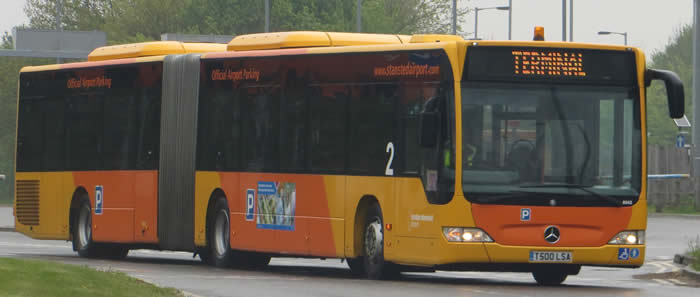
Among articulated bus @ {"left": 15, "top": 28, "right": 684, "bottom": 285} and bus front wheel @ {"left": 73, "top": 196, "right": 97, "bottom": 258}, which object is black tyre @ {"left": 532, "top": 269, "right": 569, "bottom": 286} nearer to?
articulated bus @ {"left": 15, "top": 28, "right": 684, "bottom": 285}

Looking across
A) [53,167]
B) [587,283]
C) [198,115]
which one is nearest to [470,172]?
[587,283]

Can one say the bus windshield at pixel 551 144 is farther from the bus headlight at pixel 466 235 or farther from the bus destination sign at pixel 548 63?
the bus headlight at pixel 466 235

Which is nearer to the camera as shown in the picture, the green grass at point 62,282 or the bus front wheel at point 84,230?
the green grass at point 62,282

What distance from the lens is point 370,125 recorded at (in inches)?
763

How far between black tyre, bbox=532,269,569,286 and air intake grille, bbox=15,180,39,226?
9653mm

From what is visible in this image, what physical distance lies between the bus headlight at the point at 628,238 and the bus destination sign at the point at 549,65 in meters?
1.69

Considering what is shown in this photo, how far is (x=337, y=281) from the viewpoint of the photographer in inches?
763

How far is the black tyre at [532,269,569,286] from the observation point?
19.3 m

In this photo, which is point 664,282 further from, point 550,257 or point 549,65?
point 549,65

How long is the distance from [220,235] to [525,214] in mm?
6021

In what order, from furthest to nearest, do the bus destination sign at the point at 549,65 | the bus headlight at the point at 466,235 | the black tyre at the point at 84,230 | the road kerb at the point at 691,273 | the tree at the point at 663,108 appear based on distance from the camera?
the tree at the point at 663,108
the black tyre at the point at 84,230
the road kerb at the point at 691,273
the bus destination sign at the point at 549,65
the bus headlight at the point at 466,235

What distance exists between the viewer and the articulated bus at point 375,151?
58.7 ft

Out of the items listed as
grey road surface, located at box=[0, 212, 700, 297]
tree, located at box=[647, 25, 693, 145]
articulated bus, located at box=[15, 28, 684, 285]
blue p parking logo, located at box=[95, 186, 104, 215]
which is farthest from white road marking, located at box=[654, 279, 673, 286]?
tree, located at box=[647, 25, 693, 145]

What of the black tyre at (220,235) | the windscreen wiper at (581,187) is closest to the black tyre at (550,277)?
the windscreen wiper at (581,187)
